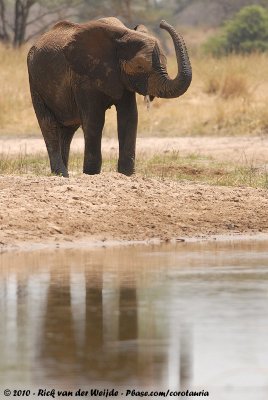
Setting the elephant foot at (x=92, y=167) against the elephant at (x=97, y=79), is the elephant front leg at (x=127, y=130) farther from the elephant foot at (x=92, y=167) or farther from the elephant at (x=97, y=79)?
the elephant foot at (x=92, y=167)

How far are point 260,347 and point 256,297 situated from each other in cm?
148

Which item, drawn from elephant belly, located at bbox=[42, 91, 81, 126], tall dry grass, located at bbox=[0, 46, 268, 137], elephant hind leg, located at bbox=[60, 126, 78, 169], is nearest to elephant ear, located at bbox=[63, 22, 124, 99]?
elephant belly, located at bbox=[42, 91, 81, 126]

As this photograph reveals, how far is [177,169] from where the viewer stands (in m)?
15.1

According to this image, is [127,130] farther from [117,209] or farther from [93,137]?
[117,209]

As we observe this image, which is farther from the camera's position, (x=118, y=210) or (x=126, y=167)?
(x=126, y=167)

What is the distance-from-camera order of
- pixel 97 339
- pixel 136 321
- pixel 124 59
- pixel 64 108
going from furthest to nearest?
pixel 64 108 → pixel 124 59 → pixel 136 321 → pixel 97 339

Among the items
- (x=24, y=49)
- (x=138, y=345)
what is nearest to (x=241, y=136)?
(x=24, y=49)

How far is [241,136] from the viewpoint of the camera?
1952cm

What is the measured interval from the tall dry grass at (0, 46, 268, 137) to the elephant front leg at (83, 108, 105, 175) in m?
6.52

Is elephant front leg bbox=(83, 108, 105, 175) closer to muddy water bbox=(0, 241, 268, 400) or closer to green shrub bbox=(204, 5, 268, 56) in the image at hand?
muddy water bbox=(0, 241, 268, 400)

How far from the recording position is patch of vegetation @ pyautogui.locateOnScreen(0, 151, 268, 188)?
13.9 meters

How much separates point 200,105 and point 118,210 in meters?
10.8

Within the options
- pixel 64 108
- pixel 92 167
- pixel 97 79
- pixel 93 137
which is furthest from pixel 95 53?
pixel 92 167

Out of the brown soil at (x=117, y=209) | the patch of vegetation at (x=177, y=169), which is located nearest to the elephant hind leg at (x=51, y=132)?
the patch of vegetation at (x=177, y=169)
